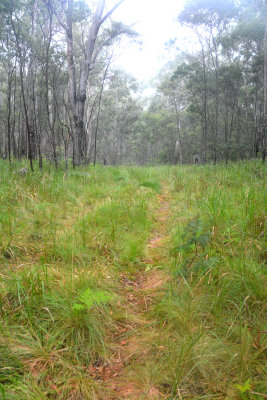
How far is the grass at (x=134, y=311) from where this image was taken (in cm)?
125

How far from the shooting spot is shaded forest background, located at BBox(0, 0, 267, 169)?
8828mm

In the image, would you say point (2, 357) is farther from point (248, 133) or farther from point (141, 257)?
point (248, 133)

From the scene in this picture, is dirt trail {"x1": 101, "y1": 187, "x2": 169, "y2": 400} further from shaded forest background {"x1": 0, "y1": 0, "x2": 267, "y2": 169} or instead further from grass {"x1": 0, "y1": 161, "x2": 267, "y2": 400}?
shaded forest background {"x1": 0, "y1": 0, "x2": 267, "y2": 169}

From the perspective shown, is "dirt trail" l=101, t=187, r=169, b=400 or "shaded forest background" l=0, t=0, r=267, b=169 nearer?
"dirt trail" l=101, t=187, r=169, b=400

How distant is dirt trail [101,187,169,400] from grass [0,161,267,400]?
0.7 inches

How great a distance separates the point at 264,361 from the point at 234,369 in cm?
16

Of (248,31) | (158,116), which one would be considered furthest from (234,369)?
(158,116)

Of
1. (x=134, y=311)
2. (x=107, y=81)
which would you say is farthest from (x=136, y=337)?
(x=107, y=81)

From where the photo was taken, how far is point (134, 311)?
1.92 metres

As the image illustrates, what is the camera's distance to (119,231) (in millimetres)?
3244

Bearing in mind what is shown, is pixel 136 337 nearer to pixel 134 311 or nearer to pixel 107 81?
pixel 134 311

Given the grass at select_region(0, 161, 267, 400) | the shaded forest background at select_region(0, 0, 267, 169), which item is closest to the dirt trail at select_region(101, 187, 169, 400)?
the grass at select_region(0, 161, 267, 400)

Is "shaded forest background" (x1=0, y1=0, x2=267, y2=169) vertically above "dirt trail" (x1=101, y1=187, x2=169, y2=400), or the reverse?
"shaded forest background" (x1=0, y1=0, x2=267, y2=169)

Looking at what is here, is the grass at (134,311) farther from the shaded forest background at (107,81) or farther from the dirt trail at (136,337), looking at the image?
the shaded forest background at (107,81)
